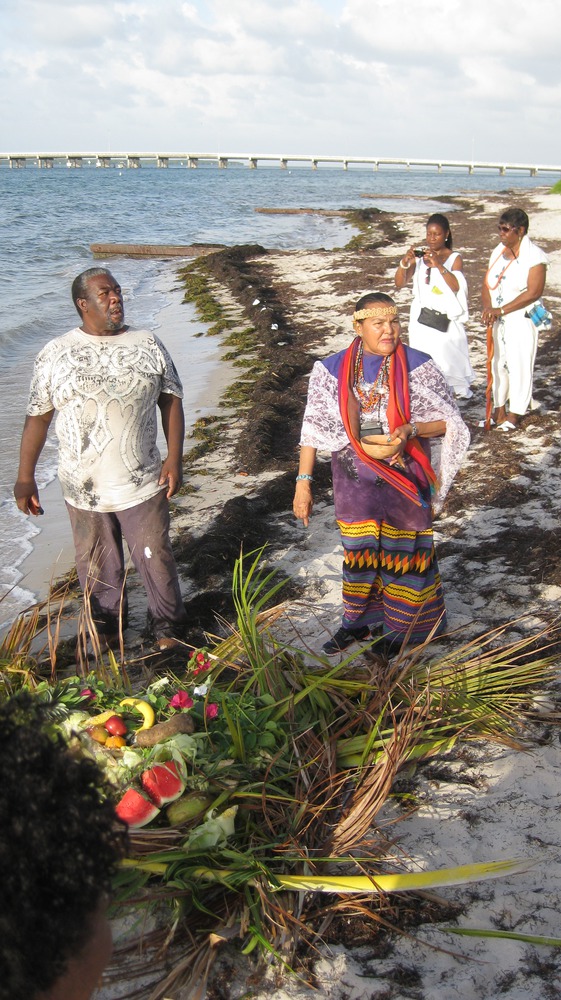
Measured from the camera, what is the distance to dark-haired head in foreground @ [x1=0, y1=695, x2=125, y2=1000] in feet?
3.82

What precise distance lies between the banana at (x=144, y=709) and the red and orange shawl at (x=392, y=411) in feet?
5.16

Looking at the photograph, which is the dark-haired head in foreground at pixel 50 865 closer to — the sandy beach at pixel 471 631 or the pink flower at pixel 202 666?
the sandy beach at pixel 471 631

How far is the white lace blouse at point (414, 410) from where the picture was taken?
3.79 metres

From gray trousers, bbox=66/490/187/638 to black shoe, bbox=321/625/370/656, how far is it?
0.79 m

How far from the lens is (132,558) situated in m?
4.20

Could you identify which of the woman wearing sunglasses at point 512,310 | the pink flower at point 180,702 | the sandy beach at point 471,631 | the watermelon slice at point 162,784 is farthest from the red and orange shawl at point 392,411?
the woman wearing sunglasses at point 512,310

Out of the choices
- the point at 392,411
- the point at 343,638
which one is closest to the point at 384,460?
the point at 392,411

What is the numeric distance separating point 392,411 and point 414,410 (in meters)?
0.13

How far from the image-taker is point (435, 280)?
666cm

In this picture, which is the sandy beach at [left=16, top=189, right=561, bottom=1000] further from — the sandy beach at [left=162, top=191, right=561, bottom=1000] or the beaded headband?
the beaded headband

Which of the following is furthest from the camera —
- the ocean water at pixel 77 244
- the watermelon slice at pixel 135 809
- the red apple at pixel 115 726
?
the ocean water at pixel 77 244

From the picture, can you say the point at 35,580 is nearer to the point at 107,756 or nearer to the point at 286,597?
the point at 286,597

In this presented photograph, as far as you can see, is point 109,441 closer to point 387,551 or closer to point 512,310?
point 387,551

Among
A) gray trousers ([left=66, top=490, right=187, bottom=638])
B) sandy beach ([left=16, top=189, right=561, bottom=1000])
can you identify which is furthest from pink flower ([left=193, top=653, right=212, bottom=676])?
gray trousers ([left=66, top=490, right=187, bottom=638])
